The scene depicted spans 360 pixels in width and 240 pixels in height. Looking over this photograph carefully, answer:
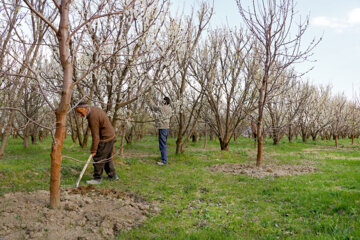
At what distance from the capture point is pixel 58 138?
3.40m

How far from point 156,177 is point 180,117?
3578mm

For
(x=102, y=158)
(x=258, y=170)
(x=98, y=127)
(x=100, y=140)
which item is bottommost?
(x=258, y=170)

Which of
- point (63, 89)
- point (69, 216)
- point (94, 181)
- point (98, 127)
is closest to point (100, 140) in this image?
point (98, 127)

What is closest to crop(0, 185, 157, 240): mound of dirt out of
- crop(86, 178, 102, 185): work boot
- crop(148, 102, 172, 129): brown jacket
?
crop(86, 178, 102, 185): work boot

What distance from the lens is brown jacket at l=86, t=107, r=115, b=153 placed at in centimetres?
565

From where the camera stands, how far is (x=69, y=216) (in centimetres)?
347

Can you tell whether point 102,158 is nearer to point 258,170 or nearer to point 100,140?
point 100,140

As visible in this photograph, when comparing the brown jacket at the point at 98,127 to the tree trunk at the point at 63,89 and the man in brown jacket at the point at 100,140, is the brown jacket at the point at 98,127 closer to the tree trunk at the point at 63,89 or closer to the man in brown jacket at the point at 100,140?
the man in brown jacket at the point at 100,140

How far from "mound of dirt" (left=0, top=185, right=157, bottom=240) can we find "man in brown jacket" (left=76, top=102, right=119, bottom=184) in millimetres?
1472

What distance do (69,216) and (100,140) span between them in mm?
2678

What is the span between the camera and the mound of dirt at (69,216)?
121 inches

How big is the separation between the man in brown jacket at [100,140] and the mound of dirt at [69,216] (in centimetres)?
147

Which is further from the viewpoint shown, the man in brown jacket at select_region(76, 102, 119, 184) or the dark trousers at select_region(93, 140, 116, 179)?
the dark trousers at select_region(93, 140, 116, 179)

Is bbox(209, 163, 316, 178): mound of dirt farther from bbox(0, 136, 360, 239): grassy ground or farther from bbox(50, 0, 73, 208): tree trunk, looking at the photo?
bbox(50, 0, 73, 208): tree trunk
